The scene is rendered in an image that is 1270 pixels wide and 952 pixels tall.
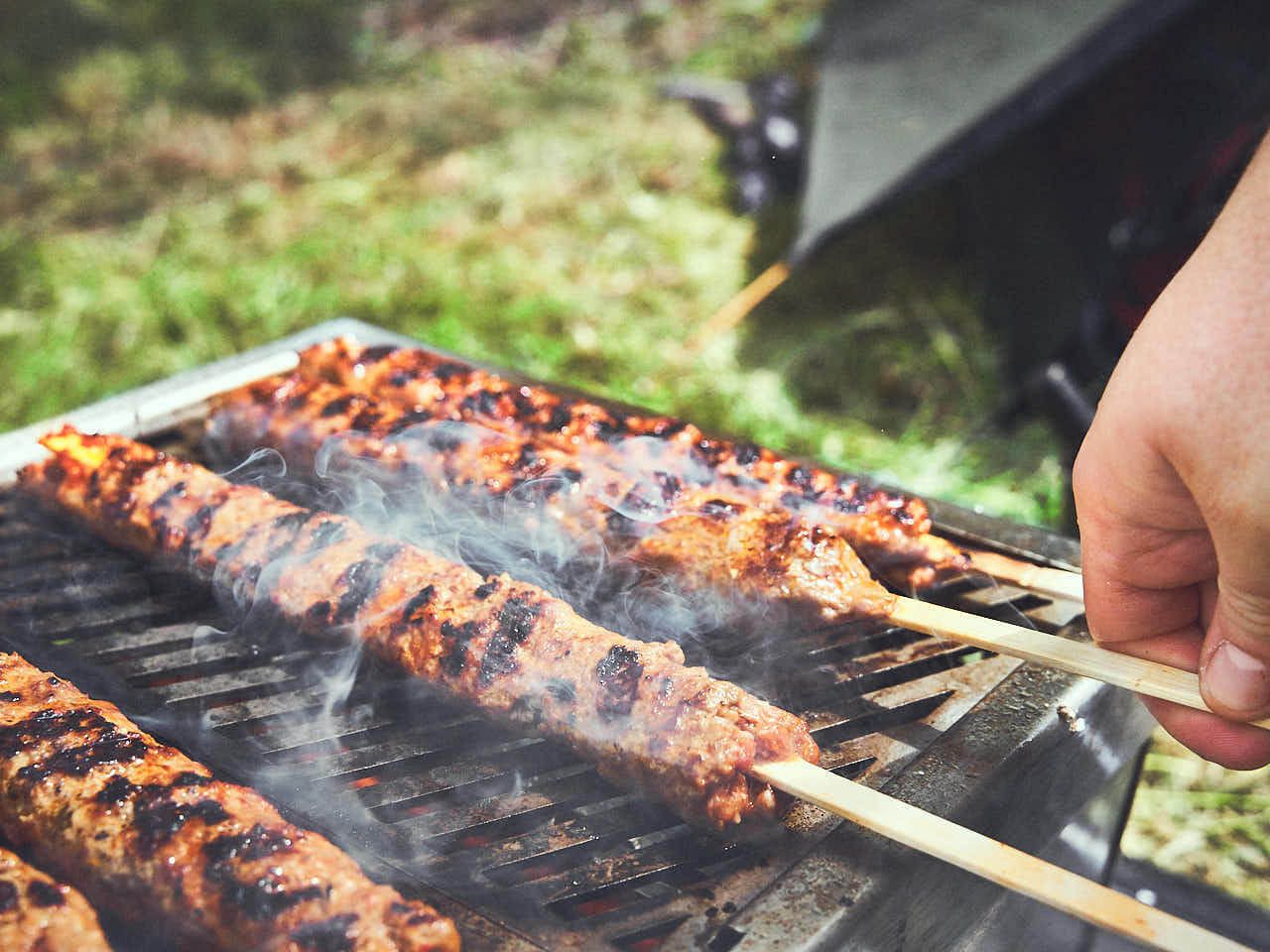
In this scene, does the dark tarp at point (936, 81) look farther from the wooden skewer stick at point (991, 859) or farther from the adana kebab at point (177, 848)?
the adana kebab at point (177, 848)

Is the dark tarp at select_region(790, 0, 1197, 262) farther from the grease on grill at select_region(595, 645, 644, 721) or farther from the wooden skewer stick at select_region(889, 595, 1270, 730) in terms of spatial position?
the grease on grill at select_region(595, 645, 644, 721)

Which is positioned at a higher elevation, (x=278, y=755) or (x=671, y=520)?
(x=671, y=520)

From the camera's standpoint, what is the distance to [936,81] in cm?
592

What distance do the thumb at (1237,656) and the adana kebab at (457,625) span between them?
2.46 feet

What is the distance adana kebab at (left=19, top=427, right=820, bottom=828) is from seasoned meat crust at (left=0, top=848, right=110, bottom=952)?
0.82 m

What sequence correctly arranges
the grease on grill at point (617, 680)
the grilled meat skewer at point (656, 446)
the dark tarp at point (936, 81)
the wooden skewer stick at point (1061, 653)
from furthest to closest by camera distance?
the dark tarp at point (936, 81), the grilled meat skewer at point (656, 446), the grease on grill at point (617, 680), the wooden skewer stick at point (1061, 653)

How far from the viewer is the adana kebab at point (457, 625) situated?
2.02 meters

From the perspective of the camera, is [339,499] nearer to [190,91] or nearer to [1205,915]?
[1205,915]

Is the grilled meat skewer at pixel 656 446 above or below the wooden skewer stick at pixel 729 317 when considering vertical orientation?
above

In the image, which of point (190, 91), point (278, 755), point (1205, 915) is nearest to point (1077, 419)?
point (1205, 915)

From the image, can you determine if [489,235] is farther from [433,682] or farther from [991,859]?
[991,859]

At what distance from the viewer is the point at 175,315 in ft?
23.7

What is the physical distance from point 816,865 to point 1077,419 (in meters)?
3.09

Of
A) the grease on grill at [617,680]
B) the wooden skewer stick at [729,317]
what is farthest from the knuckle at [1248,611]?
the wooden skewer stick at [729,317]
